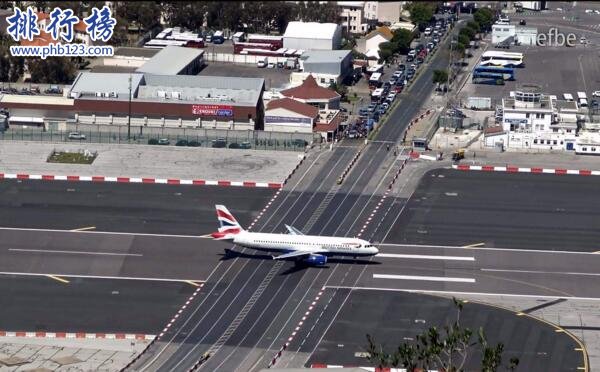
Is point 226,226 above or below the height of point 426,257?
above

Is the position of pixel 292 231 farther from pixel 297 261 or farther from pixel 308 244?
pixel 308 244

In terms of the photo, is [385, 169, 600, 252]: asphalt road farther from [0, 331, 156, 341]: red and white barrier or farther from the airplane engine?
[0, 331, 156, 341]: red and white barrier

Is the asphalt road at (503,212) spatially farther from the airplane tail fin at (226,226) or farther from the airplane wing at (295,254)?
the airplane tail fin at (226,226)

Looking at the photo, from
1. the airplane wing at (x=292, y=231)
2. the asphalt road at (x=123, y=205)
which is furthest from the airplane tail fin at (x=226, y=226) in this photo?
the asphalt road at (x=123, y=205)

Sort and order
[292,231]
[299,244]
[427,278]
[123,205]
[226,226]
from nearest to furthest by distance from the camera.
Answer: [427,278], [299,244], [226,226], [292,231], [123,205]

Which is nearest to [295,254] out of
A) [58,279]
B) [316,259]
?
[316,259]

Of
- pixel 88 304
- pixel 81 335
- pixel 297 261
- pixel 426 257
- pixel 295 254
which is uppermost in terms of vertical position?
pixel 295 254

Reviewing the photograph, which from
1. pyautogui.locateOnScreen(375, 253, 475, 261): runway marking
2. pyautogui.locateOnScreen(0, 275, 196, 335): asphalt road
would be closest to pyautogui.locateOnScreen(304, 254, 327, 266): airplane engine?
pyautogui.locateOnScreen(375, 253, 475, 261): runway marking

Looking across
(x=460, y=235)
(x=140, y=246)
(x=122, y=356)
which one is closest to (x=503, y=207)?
(x=460, y=235)
